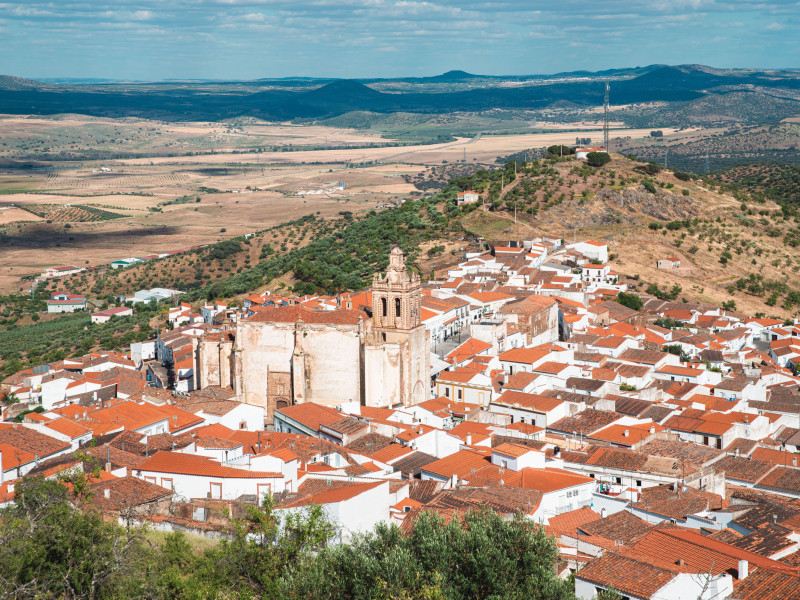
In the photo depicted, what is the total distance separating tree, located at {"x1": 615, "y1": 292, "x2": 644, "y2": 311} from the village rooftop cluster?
4546 mm

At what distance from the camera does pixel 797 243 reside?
9375 centimetres

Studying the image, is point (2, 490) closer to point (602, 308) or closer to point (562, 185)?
point (602, 308)

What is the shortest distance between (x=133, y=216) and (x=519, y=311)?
13027 cm

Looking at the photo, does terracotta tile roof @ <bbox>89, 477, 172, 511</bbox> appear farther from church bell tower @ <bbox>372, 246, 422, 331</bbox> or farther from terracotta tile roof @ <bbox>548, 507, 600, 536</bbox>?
church bell tower @ <bbox>372, 246, 422, 331</bbox>

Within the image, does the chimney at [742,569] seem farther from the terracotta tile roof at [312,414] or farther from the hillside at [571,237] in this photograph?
the hillside at [571,237]

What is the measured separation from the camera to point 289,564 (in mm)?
17344

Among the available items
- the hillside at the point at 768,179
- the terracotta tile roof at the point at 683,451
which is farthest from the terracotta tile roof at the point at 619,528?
the hillside at the point at 768,179

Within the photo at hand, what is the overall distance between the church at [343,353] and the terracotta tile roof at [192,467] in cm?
1180

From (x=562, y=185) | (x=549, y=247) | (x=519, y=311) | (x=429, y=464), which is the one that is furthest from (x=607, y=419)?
(x=562, y=185)

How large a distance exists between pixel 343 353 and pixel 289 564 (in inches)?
847

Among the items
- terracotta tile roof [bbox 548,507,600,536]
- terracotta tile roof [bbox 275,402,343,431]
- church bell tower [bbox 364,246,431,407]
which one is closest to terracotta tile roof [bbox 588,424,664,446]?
church bell tower [bbox 364,246,431,407]

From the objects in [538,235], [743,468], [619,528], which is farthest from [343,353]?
[538,235]

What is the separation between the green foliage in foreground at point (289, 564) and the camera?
15992 millimetres

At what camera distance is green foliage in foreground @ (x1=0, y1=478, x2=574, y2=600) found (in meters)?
16.0
